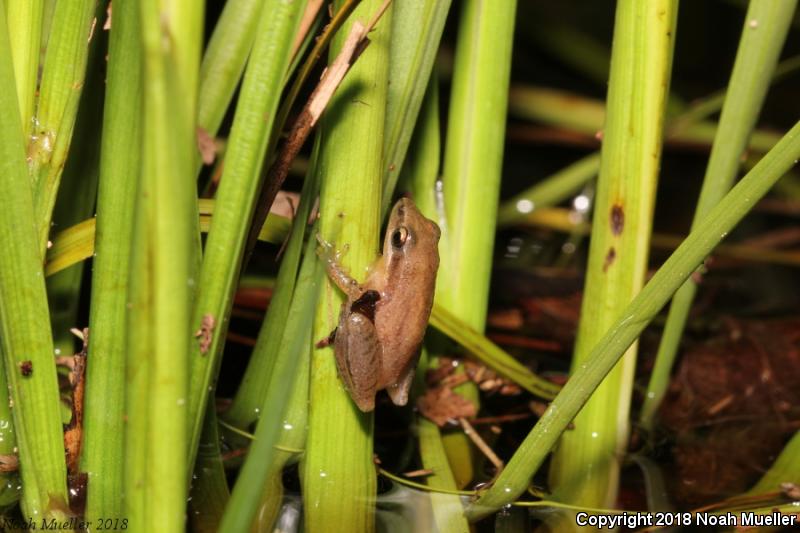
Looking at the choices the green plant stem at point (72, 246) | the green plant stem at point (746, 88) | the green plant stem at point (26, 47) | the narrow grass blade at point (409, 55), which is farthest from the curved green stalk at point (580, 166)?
the green plant stem at point (26, 47)

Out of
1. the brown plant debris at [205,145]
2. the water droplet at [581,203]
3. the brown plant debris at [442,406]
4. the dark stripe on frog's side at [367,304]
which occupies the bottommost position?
the brown plant debris at [442,406]

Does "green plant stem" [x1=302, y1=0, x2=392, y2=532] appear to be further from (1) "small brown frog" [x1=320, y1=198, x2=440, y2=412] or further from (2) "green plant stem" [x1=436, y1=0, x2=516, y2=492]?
(2) "green plant stem" [x1=436, y1=0, x2=516, y2=492]

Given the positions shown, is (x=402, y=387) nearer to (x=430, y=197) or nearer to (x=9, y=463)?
(x=430, y=197)

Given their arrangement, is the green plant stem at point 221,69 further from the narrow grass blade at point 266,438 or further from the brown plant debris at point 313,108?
the narrow grass blade at point 266,438

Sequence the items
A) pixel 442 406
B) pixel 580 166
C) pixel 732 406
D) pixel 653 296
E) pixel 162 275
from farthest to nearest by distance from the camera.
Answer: pixel 580 166, pixel 732 406, pixel 442 406, pixel 653 296, pixel 162 275

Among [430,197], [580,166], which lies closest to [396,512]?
[430,197]
